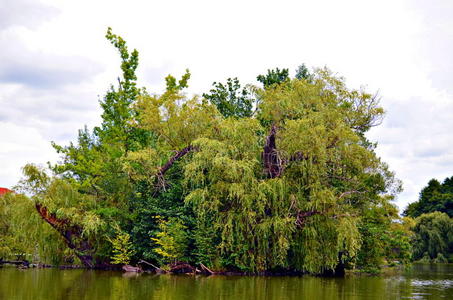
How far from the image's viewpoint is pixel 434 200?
231 ft

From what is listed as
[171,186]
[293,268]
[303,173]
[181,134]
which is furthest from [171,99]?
Result: [293,268]

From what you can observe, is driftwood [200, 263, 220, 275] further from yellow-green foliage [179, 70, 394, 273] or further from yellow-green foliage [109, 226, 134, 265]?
yellow-green foliage [109, 226, 134, 265]

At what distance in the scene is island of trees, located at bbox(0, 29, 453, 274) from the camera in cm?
2467

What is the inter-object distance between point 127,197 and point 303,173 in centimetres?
1163

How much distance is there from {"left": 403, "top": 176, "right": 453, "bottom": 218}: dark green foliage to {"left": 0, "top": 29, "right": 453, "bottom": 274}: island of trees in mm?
41283

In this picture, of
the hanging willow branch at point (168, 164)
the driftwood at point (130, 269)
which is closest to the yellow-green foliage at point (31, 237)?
the driftwood at point (130, 269)

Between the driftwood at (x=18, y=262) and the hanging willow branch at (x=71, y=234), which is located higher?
the hanging willow branch at (x=71, y=234)

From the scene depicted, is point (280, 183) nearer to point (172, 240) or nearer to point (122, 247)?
point (172, 240)

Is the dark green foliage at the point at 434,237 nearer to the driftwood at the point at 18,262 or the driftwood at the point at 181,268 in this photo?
the driftwood at the point at 181,268

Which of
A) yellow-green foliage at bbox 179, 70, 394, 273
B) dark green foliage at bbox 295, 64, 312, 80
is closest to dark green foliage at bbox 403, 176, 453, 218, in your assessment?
dark green foliage at bbox 295, 64, 312, 80

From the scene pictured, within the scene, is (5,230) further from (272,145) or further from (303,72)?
(303,72)

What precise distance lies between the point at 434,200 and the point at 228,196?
55.6 metres

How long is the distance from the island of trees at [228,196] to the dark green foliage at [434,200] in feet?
135

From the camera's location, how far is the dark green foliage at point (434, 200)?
6838 cm
